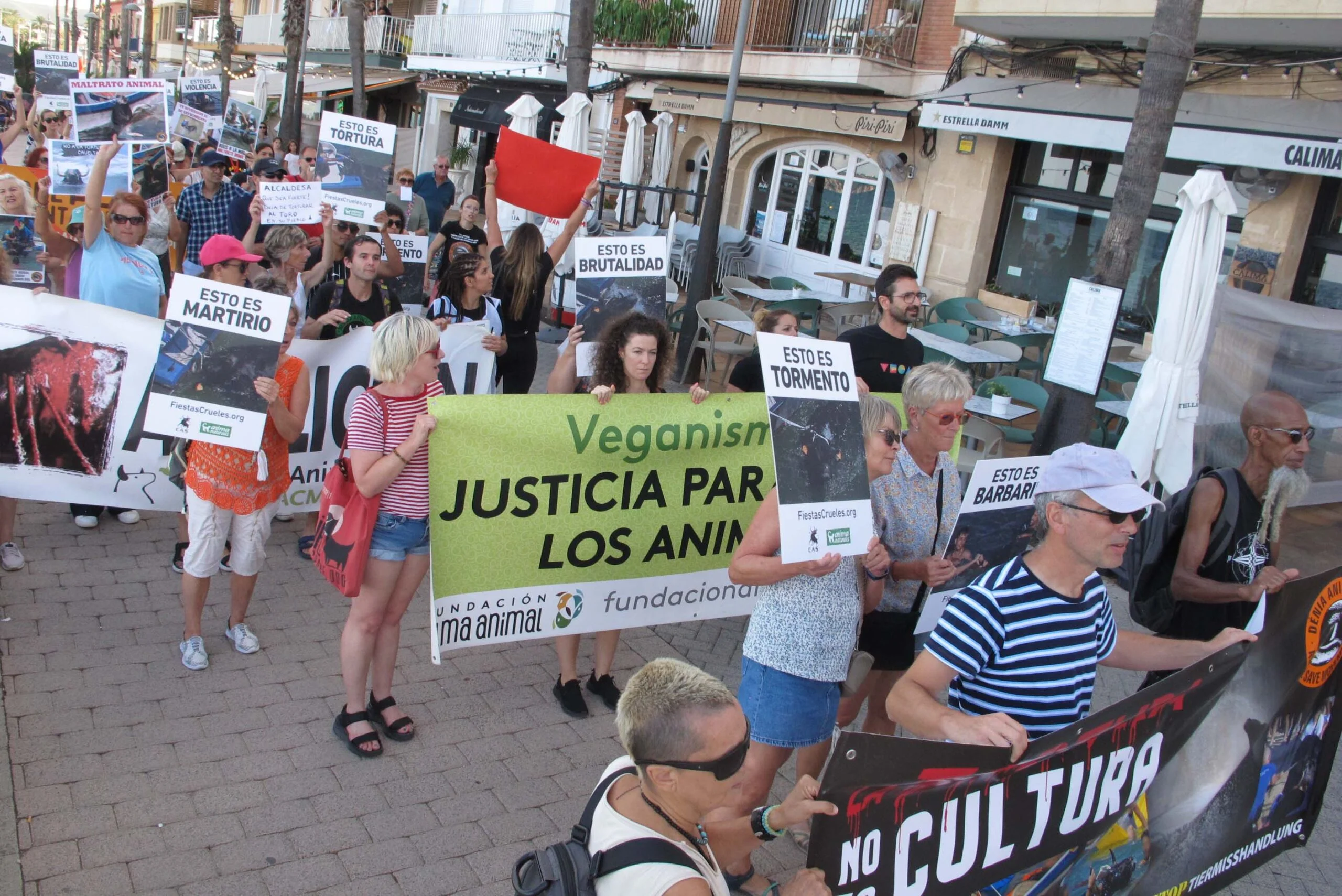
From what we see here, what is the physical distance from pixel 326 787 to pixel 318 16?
43.6 metres

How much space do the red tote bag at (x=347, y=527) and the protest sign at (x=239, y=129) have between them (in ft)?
32.2

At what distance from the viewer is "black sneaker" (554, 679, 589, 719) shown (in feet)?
15.1

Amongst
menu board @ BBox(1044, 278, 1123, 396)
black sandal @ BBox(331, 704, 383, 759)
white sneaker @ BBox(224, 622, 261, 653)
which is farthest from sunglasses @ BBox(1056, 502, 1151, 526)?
menu board @ BBox(1044, 278, 1123, 396)

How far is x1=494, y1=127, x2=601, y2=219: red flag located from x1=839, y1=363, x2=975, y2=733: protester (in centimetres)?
399

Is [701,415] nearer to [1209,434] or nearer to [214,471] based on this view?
[214,471]

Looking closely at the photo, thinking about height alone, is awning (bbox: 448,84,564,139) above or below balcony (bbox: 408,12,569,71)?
below

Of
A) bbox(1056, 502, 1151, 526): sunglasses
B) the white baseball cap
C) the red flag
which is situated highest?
the red flag

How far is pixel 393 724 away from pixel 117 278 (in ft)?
10.2

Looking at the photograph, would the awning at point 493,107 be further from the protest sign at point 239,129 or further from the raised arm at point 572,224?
the raised arm at point 572,224

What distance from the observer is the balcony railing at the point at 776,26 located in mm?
15836

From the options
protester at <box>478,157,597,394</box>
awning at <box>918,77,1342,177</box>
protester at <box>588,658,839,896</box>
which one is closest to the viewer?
protester at <box>588,658,839,896</box>

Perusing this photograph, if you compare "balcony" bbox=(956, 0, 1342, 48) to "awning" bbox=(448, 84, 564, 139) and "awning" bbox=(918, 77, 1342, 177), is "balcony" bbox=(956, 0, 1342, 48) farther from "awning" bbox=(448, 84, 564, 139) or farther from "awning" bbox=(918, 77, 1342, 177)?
"awning" bbox=(448, 84, 564, 139)

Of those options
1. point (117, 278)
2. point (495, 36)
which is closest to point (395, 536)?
point (117, 278)

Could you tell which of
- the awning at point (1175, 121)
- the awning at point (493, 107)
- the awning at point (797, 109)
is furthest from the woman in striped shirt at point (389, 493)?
the awning at point (493, 107)
